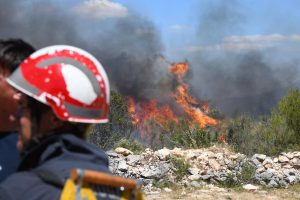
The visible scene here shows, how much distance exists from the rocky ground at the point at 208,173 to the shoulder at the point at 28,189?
8631mm

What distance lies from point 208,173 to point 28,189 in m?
10.4

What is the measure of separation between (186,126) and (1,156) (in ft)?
49.8

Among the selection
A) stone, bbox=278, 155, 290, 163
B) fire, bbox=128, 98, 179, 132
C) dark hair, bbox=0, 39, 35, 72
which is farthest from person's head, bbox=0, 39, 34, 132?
fire, bbox=128, 98, 179, 132

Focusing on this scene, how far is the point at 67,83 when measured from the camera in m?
1.52

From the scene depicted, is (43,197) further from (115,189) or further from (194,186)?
(194,186)

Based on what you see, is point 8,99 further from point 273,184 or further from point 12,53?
point 273,184

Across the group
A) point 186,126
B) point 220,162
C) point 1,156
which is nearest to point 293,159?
point 220,162

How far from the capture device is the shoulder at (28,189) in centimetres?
136

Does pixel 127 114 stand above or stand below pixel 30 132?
above

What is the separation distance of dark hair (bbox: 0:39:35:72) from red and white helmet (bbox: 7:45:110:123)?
0.30 m

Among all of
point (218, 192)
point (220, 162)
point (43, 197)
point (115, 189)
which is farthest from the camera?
point (220, 162)

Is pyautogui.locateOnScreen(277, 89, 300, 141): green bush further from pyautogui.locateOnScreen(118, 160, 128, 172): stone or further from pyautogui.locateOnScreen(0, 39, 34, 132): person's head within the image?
pyautogui.locateOnScreen(0, 39, 34, 132): person's head

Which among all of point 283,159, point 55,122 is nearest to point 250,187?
point 283,159

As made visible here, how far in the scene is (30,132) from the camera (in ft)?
4.96
